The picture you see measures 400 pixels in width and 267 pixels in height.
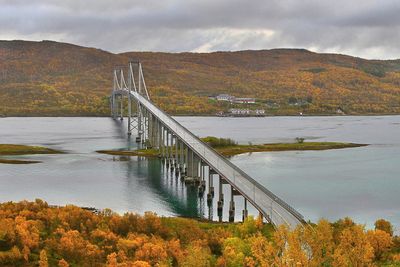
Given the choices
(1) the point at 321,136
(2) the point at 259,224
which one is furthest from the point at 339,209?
(1) the point at 321,136

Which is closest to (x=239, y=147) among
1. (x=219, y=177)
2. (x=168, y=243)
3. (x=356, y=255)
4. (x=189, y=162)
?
(x=189, y=162)

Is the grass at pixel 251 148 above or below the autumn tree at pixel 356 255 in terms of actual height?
below

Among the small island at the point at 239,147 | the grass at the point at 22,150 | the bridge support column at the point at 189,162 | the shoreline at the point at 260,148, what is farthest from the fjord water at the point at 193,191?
the grass at the point at 22,150

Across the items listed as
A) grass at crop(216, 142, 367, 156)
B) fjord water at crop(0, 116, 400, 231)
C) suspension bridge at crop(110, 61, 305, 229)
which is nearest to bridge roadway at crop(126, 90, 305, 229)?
suspension bridge at crop(110, 61, 305, 229)

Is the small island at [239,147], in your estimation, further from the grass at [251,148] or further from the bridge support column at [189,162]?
the bridge support column at [189,162]

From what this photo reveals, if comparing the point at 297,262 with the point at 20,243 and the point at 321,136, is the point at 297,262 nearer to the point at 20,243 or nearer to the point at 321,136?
the point at 20,243

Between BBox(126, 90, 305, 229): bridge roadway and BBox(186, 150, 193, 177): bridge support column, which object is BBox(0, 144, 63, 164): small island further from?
BBox(186, 150, 193, 177): bridge support column
